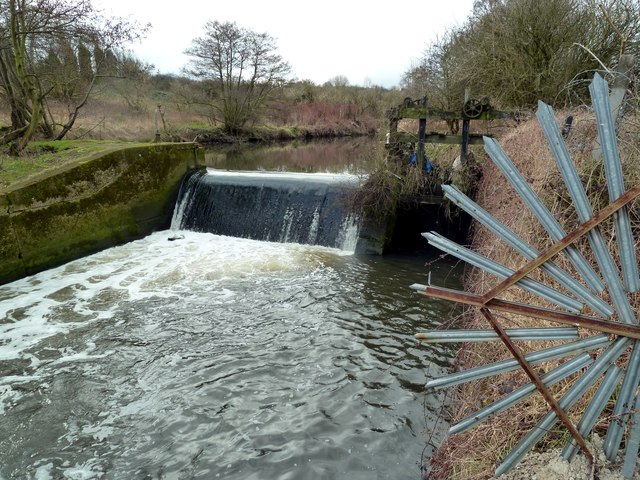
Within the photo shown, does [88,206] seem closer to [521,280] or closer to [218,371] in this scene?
[218,371]

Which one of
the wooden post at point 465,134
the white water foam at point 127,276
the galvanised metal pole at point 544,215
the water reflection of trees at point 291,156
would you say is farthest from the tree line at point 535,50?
the galvanised metal pole at point 544,215

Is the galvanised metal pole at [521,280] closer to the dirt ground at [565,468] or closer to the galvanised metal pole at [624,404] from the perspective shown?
the galvanised metal pole at [624,404]

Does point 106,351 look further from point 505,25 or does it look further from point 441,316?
point 505,25

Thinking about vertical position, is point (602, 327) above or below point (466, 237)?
above

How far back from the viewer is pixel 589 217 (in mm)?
1878

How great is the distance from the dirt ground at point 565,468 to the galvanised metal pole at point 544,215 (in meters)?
1.02

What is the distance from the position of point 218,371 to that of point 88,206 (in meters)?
6.26

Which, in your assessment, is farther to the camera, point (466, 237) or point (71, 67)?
point (71, 67)

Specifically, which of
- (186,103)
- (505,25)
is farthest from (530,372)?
(186,103)

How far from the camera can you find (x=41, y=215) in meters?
8.42

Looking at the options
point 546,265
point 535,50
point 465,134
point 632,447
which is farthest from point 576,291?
point 535,50

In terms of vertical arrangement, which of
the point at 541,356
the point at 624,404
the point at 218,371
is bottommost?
the point at 218,371

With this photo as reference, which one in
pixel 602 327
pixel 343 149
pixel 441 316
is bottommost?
pixel 441 316

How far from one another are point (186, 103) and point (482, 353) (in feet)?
93.6
